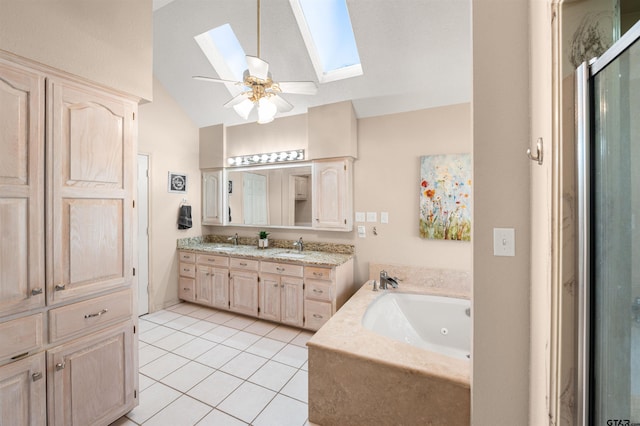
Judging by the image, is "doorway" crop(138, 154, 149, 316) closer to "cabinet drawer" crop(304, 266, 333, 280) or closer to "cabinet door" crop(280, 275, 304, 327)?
"cabinet door" crop(280, 275, 304, 327)

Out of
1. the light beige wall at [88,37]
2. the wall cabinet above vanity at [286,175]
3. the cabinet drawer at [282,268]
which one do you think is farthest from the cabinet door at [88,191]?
the wall cabinet above vanity at [286,175]

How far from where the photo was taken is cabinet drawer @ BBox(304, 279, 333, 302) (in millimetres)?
2902

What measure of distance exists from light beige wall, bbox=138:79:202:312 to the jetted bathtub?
3.01 metres

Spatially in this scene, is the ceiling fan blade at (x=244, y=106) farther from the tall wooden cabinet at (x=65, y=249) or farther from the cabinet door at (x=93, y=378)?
the cabinet door at (x=93, y=378)

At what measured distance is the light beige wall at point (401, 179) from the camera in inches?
113

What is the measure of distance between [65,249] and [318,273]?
82.2 inches

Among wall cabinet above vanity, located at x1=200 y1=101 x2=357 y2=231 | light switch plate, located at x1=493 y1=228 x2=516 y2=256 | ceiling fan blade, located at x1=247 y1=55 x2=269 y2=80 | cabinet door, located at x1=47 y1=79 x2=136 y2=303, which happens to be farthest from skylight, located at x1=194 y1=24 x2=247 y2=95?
light switch plate, located at x1=493 y1=228 x2=516 y2=256

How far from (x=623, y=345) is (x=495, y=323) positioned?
1.56 feet

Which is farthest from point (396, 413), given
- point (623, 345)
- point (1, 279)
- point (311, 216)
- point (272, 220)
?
point (272, 220)

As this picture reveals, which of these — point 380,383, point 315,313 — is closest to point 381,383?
point 380,383

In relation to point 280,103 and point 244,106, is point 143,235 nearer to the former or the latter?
point 244,106

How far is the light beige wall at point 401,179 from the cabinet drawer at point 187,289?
87.8 inches

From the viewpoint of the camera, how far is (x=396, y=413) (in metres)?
1.48

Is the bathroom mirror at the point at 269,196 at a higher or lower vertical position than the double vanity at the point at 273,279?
higher
